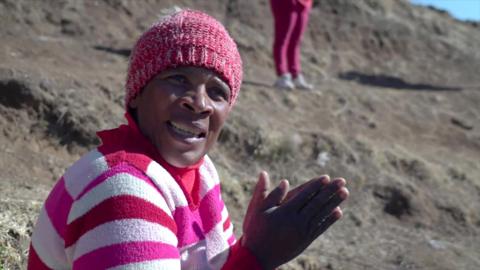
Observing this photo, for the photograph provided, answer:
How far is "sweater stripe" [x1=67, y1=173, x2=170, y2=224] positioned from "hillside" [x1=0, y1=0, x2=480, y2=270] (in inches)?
59.1

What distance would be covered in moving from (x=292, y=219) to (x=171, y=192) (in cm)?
29

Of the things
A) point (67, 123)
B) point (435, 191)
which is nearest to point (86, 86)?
point (67, 123)

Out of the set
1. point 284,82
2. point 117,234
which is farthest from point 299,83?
point 117,234

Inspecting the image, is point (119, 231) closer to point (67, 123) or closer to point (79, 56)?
point (67, 123)

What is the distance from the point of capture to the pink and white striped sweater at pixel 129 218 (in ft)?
4.83

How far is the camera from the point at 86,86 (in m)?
5.04

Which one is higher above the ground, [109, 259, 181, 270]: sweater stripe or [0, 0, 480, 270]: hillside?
[109, 259, 181, 270]: sweater stripe

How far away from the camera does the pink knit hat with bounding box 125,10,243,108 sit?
173cm

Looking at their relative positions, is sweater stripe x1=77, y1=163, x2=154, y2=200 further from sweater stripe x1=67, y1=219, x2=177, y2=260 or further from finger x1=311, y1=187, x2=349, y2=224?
finger x1=311, y1=187, x2=349, y2=224

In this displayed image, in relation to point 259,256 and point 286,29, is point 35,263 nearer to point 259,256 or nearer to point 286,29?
point 259,256

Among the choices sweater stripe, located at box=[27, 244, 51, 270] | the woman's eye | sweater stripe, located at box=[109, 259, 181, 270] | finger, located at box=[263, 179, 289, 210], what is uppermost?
the woman's eye

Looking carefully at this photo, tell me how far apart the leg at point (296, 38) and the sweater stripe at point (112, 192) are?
5.40 meters

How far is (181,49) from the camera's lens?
173 cm

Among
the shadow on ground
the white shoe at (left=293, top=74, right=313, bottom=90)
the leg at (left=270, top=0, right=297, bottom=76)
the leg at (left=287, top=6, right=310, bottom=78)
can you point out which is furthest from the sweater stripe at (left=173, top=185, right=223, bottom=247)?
the shadow on ground
